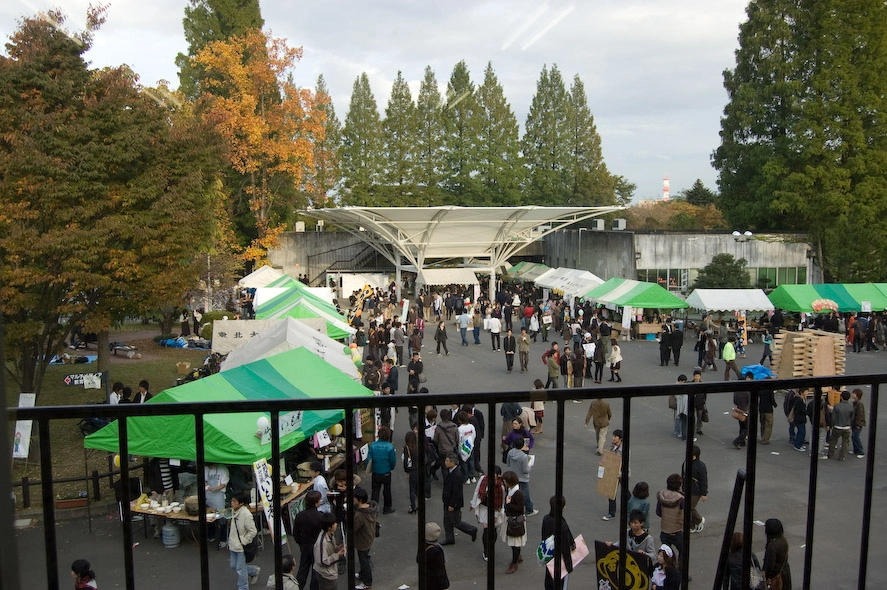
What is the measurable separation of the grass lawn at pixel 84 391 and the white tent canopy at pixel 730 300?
1587 cm

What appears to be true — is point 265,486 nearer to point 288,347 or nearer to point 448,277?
point 288,347

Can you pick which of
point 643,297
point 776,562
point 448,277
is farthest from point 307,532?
point 448,277

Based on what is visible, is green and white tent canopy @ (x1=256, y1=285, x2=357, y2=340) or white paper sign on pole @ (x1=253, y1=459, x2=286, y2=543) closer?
white paper sign on pole @ (x1=253, y1=459, x2=286, y2=543)

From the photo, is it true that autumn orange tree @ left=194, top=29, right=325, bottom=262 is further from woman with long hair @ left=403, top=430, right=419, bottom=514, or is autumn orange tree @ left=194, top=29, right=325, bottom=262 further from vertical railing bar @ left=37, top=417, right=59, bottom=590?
vertical railing bar @ left=37, top=417, right=59, bottom=590

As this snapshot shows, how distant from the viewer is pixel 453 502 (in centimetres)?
742

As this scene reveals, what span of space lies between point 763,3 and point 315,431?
3224cm

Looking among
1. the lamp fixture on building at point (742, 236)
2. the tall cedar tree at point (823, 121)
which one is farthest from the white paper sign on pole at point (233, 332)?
the tall cedar tree at point (823, 121)

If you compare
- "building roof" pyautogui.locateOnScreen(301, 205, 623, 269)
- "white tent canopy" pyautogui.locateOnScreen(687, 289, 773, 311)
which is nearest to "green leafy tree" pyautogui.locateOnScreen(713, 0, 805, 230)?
"building roof" pyautogui.locateOnScreen(301, 205, 623, 269)

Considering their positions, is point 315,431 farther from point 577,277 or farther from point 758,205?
point 758,205

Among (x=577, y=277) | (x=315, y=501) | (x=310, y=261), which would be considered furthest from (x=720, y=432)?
(x=310, y=261)

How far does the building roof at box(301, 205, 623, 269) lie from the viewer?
109 ft

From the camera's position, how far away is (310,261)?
45.5 metres

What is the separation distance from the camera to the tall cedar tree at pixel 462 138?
46.1 meters

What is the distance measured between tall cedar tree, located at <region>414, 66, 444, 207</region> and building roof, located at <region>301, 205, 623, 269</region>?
7188 mm
